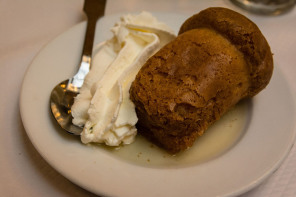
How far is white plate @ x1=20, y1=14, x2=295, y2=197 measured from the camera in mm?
845

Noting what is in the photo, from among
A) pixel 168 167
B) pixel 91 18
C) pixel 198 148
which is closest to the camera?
pixel 168 167

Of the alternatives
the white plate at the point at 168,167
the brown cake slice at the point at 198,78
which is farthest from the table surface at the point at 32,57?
the brown cake slice at the point at 198,78

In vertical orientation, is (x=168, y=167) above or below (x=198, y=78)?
below

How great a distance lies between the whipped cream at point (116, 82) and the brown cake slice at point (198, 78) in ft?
0.21

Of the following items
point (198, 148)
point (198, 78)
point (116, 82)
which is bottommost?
point (198, 148)

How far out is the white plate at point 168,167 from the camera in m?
0.85

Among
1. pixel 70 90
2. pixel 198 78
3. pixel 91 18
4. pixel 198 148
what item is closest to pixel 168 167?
pixel 198 148

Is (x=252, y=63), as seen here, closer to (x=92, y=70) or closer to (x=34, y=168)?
(x=92, y=70)

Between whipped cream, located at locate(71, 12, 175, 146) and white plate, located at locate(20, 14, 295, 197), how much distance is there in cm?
7

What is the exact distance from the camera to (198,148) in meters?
1.10

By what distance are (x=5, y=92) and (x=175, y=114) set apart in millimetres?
781

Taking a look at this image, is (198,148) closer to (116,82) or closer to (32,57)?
(116,82)

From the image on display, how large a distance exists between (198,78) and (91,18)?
75cm

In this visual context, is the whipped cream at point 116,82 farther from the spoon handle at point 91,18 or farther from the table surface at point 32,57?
the table surface at point 32,57
